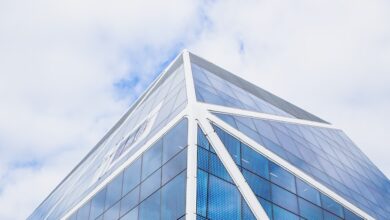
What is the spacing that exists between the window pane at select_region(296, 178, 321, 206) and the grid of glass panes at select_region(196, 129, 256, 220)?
6.07 meters

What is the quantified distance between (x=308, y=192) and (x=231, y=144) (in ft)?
21.7

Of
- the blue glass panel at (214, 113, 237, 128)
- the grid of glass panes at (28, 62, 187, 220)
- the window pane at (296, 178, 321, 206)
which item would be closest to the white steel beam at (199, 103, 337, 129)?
the blue glass panel at (214, 113, 237, 128)

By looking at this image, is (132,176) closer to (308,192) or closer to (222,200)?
(222,200)

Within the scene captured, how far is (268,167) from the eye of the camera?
2477 cm

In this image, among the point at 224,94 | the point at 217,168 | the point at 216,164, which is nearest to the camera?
the point at 217,168

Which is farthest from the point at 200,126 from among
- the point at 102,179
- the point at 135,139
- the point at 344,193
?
the point at 344,193

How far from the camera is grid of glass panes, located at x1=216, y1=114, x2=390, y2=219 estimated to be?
27.4 meters

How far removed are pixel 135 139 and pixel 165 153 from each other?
6.95 metres

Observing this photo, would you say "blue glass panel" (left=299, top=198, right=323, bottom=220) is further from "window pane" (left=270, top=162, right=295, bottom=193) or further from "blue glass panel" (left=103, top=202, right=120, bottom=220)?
"blue glass panel" (left=103, top=202, right=120, bottom=220)

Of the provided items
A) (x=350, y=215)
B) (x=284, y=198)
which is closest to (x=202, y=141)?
(x=284, y=198)

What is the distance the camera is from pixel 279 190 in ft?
79.8

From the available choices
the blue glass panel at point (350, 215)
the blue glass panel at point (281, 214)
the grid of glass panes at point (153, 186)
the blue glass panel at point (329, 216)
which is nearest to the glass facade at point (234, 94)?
the grid of glass panes at point (153, 186)

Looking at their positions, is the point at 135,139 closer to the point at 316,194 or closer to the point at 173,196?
the point at 173,196

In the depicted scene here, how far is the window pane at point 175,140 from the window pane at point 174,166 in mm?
386
